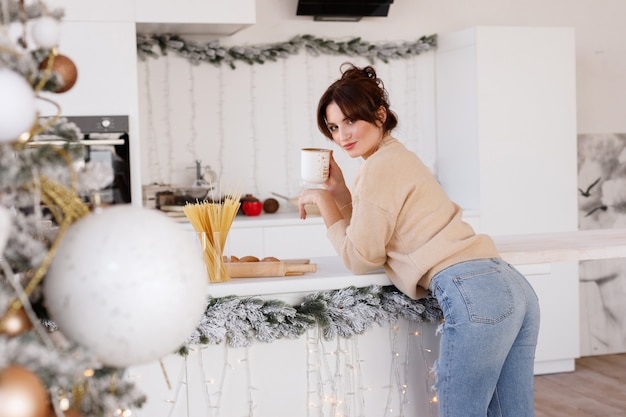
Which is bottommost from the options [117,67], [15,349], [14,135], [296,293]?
[296,293]

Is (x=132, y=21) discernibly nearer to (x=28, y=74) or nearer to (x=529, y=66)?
(x=529, y=66)

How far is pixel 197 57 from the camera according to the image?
190 inches

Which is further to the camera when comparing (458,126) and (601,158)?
(601,158)

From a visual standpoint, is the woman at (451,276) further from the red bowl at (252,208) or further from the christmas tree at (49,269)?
the red bowl at (252,208)

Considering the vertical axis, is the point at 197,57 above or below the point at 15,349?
above

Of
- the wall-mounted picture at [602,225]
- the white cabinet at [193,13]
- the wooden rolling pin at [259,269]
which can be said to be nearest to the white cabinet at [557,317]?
the wall-mounted picture at [602,225]

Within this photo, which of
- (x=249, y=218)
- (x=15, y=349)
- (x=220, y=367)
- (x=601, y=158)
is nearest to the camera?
(x=15, y=349)

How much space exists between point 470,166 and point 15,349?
417cm

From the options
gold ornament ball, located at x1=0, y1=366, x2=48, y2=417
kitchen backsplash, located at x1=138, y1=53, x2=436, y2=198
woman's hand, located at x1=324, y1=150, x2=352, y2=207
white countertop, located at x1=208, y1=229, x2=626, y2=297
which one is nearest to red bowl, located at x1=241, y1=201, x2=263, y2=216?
kitchen backsplash, located at x1=138, y1=53, x2=436, y2=198

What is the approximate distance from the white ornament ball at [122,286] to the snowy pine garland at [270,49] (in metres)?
3.80

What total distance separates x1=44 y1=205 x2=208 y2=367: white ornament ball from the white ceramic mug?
144cm

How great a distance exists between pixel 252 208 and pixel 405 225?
98.4 inches

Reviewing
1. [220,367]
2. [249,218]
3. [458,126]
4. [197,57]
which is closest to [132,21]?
[197,57]

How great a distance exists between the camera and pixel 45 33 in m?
1.07
